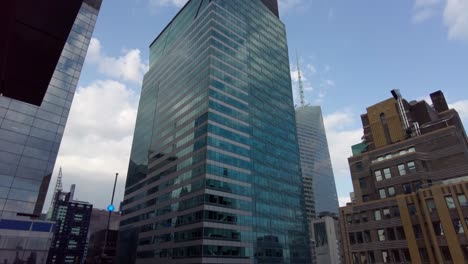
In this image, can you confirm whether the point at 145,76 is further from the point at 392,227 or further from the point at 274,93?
the point at 392,227

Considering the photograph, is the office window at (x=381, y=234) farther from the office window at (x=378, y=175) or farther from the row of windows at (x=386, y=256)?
the office window at (x=378, y=175)

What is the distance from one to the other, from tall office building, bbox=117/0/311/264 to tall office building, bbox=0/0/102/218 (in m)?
34.5

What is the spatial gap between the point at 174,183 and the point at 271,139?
34.4m

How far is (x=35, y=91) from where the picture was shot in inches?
217

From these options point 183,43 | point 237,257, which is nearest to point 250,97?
point 183,43

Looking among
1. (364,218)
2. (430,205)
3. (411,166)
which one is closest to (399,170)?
(411,166)

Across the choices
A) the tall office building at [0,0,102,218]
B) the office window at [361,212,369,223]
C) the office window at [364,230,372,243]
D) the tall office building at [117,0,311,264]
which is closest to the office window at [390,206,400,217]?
the office window at [361,212,369,223]

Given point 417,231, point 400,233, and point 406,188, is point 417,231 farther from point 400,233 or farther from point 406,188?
point 406,188

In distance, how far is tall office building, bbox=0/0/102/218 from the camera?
397cm

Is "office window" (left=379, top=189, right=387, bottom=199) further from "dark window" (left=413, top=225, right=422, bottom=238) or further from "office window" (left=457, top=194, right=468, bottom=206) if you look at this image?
"office window" (left=457, top=194, right=468, bottom=206)

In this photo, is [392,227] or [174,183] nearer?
[392,227]

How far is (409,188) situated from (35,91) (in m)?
58.0

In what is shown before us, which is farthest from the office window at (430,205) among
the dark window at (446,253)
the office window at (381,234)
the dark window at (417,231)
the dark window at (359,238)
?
the dark window at (359,238)

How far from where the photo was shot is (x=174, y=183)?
83750 mm
